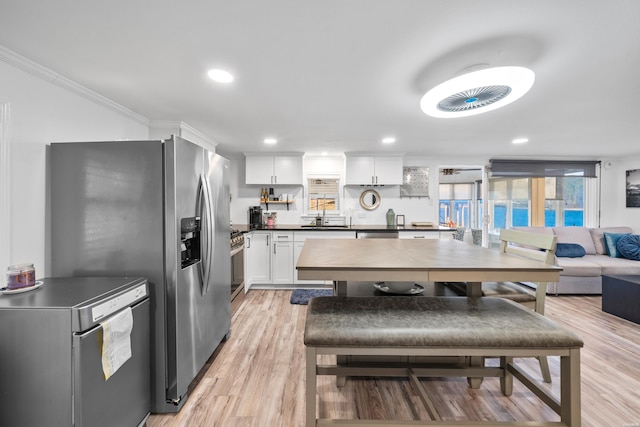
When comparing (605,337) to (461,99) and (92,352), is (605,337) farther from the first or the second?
(92,352)

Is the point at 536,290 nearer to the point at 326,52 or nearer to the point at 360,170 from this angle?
the point at 326,52

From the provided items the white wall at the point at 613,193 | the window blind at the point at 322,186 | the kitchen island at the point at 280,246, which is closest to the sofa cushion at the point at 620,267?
the white wall at the point at 613,193

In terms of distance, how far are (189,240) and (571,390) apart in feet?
7.30

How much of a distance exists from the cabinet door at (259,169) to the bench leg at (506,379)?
3737mm

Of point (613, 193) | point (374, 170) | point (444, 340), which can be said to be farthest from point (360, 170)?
point (613, 193)

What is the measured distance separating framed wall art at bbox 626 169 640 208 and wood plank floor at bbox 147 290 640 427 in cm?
360

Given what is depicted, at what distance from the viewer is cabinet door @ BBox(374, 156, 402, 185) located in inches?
179

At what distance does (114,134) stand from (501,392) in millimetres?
3760

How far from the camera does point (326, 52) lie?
160 cm

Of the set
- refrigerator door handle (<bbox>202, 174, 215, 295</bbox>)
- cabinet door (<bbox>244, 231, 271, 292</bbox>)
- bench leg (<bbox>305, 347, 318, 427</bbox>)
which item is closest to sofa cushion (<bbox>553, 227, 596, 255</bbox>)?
cabinet door (<bbox>244, 231, 271, 292</bbox>)

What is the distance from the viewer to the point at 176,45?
1521 mm

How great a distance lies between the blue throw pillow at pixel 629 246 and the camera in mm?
3914

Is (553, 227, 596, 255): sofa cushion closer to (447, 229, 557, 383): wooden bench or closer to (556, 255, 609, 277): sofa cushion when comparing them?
(556, 255, 609, 277): sofa cushion

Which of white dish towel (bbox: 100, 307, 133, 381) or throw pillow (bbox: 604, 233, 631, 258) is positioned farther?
throw pillow (bbox: 604, 233, 631, 258)
